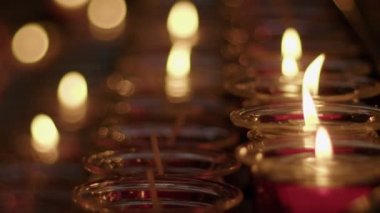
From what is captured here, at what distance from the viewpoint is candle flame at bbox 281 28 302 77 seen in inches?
51.5

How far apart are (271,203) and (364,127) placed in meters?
0.16

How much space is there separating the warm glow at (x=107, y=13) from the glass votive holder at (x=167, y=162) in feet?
6.02

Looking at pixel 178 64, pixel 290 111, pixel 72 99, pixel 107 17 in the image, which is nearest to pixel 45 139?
pixel 178 64

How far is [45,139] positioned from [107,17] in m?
1.52

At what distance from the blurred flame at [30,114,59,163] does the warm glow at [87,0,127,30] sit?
1246 millimetres

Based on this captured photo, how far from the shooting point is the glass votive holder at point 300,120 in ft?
2.97

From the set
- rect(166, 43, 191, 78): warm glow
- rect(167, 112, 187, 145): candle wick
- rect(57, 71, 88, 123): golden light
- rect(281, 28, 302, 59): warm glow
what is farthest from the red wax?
rect(57, 71, 88, 123): golden light

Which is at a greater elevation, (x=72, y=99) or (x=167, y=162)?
(x=72, y=99)

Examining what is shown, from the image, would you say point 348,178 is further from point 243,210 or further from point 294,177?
point 243,210

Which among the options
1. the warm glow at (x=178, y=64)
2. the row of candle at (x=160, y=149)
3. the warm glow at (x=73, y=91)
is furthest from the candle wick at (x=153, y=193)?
the warm glow at (x=73, y=91)

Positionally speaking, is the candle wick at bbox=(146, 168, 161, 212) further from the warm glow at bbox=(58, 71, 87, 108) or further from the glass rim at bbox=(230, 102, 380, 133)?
the warm glow at bbox=(58, 71, 87, 108)

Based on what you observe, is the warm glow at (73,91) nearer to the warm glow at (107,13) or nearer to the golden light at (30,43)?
the golden light at (30,43)

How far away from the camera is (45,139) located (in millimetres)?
1586

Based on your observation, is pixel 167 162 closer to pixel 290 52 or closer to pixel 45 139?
pixel 290 52
